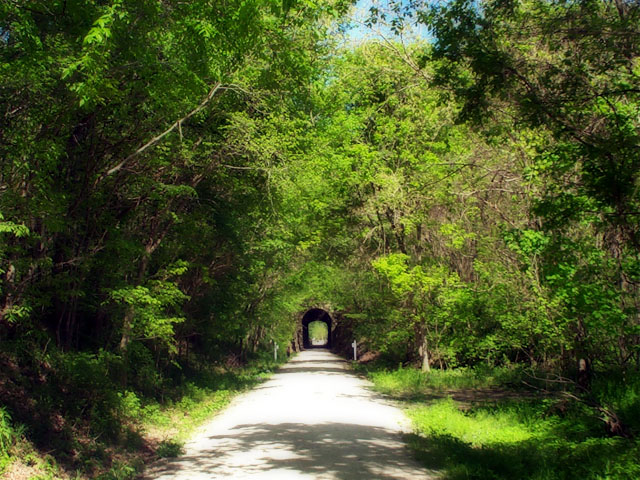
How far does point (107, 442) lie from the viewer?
32.3 ft

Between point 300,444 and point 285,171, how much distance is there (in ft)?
19.6

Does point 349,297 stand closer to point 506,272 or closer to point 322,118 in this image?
point 322,118

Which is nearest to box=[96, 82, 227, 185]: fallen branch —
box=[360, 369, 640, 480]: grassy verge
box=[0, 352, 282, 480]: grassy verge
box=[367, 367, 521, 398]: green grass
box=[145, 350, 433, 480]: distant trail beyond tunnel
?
box=[0, 352, 282, 480]: grassy verge

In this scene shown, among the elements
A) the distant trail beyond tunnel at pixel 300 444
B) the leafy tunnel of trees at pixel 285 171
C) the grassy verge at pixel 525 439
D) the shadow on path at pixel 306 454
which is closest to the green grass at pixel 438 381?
the leafy tunnel of trees at pixel 285 171

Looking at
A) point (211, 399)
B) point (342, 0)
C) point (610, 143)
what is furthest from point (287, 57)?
point (211, 399)

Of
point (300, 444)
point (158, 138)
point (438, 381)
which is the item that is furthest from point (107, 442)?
point (438, 381)

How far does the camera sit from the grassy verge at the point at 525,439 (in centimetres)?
745

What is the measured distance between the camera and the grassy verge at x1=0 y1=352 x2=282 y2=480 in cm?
766

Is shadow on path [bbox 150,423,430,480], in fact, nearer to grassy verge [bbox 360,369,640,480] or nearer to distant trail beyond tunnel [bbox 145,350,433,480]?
distant trail beyond tunnel [bbox 145,350,433,480]

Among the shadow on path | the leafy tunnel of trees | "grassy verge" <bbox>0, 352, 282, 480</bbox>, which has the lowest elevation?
the shadow on path

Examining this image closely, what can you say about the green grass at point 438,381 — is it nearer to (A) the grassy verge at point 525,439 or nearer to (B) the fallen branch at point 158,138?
(A) the grassy verge at point 525,439

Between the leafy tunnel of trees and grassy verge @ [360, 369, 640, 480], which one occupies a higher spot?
the leafy tunnel of trees

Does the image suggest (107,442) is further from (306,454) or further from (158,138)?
(158,138)

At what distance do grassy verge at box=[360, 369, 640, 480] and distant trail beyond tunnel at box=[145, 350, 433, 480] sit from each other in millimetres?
557
